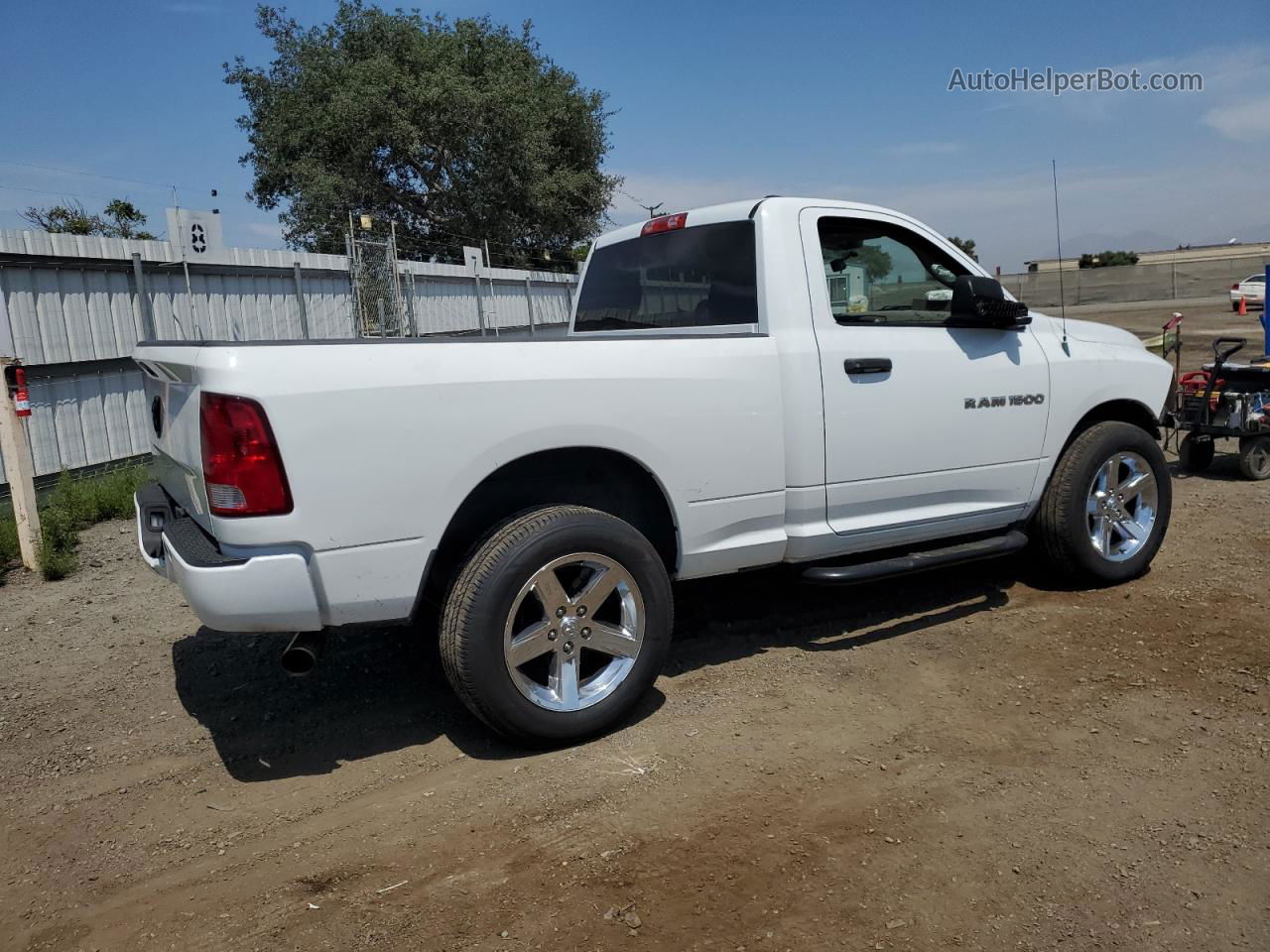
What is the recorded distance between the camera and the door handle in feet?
13.8

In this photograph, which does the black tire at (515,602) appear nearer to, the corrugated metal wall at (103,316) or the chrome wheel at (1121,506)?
the chrome wheel at (1121,506)

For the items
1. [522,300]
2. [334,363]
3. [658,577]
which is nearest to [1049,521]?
[658,577]

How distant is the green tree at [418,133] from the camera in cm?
3169

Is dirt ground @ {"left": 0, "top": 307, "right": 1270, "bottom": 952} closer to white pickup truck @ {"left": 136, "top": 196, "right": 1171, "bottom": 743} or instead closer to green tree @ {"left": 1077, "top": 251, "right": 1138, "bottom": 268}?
white pickup truck @ {"left": 136, "top": 196, "right": 1171, "bottom": 743}

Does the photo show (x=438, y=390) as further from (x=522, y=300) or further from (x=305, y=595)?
(x=522, y=300)

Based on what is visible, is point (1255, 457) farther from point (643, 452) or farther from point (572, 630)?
point (572, 630)

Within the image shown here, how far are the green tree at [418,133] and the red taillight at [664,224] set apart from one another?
26923mm

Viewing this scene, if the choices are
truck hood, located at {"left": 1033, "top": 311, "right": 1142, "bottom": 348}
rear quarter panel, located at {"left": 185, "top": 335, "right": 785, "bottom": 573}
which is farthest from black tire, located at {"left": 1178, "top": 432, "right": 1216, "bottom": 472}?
rear quarter panel, located at {"left": 185, "top": 335, "right": 785, "bottom": 573}

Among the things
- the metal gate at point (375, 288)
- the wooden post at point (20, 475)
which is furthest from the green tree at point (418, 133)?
the wooden post at point (20, 475)

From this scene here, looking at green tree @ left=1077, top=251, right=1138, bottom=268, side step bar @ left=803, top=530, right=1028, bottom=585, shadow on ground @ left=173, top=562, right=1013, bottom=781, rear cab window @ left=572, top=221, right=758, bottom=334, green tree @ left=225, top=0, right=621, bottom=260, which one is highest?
green tree @ left=225, top=0, right=621, bottom=260

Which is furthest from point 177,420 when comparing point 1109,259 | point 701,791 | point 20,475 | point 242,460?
point 1109,259

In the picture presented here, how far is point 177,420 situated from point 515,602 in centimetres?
140

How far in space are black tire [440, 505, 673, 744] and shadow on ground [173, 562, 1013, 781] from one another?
0.24 m

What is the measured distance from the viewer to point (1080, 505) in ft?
16.7
